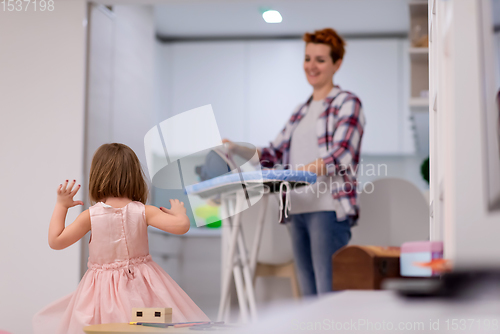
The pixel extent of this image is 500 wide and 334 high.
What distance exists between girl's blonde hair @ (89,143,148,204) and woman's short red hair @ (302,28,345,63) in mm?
842

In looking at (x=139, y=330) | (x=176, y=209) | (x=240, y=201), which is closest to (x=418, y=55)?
(x=240, y=201)

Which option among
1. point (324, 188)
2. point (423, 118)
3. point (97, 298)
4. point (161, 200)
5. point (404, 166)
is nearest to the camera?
point (97, 298)

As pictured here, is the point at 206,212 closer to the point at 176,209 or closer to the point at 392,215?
the point at 176,209

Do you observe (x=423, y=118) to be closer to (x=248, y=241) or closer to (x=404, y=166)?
(x=404, y=166)

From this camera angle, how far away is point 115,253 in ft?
3.64

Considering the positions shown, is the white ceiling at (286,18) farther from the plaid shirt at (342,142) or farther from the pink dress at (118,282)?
the pink dress at (118,282)

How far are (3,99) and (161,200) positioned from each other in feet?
2.95

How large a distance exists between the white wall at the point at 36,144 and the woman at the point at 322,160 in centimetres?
63

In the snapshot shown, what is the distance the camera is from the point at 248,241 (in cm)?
209

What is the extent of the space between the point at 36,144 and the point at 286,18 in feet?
5.96

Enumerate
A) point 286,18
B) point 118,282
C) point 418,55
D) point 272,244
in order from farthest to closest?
point 286,18
point 418,55
point 272,244
point 118,282

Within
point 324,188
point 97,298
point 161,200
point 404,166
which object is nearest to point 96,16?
point 161,200

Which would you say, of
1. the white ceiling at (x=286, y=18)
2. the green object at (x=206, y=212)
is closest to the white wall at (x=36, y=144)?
the green object at (x=206, y=212)

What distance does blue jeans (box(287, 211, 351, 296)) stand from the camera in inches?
59.0
